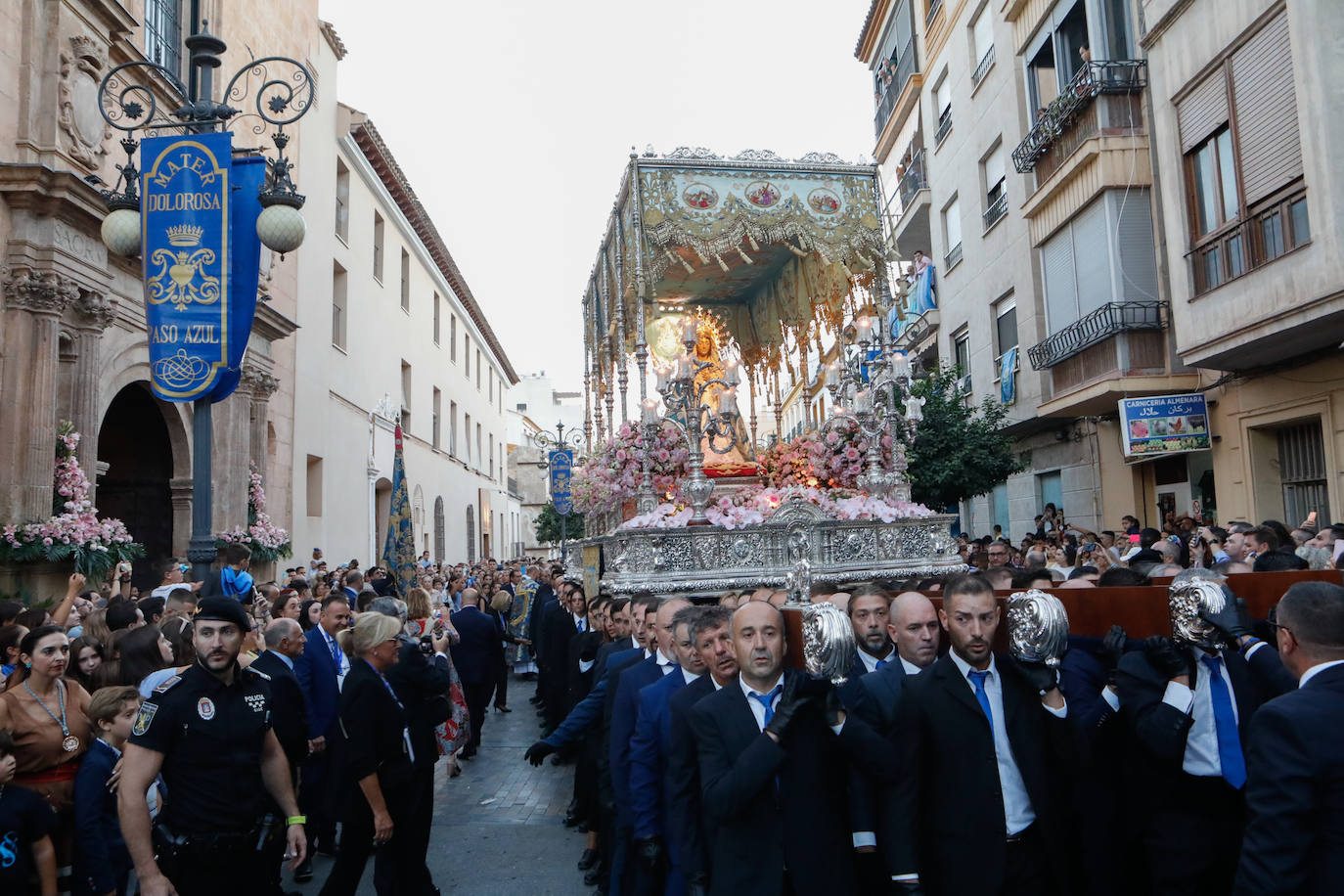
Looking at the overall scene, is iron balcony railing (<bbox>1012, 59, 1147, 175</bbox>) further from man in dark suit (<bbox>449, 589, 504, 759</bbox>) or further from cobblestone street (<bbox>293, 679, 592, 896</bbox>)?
cobblestone street (<bbox>293, 679, 592, 896</bbox>)

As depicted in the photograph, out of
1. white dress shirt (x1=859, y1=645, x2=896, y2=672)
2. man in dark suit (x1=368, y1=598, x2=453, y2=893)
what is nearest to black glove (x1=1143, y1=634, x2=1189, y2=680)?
white dress shirt (x1=859, y1=645, x2=896, y2=672)

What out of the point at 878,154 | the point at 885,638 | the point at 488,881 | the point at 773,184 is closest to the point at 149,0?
the point at 773,184

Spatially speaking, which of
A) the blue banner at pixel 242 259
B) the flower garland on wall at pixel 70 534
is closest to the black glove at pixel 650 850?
the blue banner at pixel 242 259

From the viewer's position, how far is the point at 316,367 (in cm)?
2094

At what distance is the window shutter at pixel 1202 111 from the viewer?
1201 cm

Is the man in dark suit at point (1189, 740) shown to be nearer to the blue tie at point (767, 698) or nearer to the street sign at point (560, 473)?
the blue tie at point (767, 698)

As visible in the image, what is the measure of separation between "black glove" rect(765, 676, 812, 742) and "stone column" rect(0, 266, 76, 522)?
11219 millimetres

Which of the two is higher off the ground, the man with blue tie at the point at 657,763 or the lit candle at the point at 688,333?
the lit candle at the point at 688,333

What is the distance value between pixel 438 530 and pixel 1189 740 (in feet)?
103

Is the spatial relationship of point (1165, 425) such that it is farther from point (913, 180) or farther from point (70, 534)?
point (70, 534)

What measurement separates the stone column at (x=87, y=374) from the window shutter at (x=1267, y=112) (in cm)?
1484

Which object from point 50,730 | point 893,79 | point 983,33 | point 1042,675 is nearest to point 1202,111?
point 983,33

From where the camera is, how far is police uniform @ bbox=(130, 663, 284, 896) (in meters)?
3.85

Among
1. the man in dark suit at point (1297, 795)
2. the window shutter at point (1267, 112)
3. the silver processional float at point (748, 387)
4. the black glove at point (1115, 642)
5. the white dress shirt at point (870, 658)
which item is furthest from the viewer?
the window shutter at point (1267, 112)
